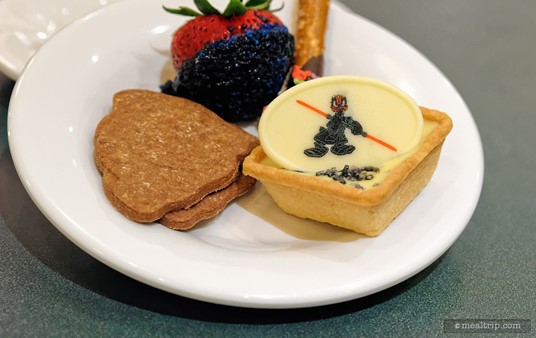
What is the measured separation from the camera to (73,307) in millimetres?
1304

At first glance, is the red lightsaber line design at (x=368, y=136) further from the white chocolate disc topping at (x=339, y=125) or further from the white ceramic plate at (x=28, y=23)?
the white ceramic plate at (x=28, y=23)

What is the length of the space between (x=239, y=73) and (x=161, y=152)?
1.11 feet

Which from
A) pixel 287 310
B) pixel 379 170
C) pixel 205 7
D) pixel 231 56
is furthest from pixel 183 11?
pixel 287 310

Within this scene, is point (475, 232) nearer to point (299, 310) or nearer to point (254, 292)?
point (299, 310)

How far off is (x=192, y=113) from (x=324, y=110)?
0.35m

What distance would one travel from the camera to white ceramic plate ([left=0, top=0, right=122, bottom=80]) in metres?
1.87

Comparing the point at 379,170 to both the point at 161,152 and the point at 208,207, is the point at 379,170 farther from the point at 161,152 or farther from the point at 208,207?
the point at 161,152

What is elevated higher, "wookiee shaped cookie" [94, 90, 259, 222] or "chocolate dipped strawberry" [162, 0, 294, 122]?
"chocolate dipped strawberry" [162, 0, 294, 122]

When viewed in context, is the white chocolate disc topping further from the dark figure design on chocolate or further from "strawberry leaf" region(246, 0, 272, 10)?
"strawberry leaf" region(246, 0, 272, 10)

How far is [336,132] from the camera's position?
148cm

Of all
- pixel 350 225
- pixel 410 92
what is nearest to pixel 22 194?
pixel 350 225

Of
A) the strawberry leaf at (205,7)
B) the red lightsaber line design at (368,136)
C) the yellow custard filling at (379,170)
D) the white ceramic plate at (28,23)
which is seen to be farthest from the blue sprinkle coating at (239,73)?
the white ceramic plate at (28,23)

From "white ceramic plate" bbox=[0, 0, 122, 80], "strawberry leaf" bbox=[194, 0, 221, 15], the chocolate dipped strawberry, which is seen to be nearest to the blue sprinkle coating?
the chocolate dipped strawberry

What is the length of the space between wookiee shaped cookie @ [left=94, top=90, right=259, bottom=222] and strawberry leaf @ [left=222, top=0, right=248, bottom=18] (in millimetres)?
257
